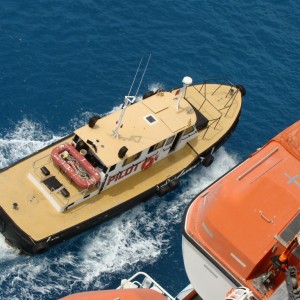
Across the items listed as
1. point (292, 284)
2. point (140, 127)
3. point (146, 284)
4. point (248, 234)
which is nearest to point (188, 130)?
point (140, 127)

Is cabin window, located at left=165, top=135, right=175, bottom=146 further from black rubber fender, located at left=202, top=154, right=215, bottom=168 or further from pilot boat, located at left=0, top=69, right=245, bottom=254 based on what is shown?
black rubber fender, located at left=202, top=154, right=215, bottom=168

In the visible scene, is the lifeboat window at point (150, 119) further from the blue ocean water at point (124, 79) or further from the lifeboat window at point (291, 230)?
the lifeboat window at point (291, 230)

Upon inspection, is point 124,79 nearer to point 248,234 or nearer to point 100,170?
point 100,170

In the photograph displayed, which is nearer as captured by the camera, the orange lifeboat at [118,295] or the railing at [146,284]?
the orange lifeboat at [118,295]

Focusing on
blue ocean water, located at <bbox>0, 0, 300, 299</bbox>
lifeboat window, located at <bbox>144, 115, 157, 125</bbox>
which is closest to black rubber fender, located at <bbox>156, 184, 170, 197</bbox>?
blue ocean water, located at <bbox>0, 0, 300, 299</bbox>

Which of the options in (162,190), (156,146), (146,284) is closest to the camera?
(146,284)

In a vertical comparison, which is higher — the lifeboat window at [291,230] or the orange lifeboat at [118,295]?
the lifeboat window at [291,230]

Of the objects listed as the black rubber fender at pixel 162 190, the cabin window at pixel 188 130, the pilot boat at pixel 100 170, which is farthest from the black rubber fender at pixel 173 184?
the cabin window at pixel 188 130
